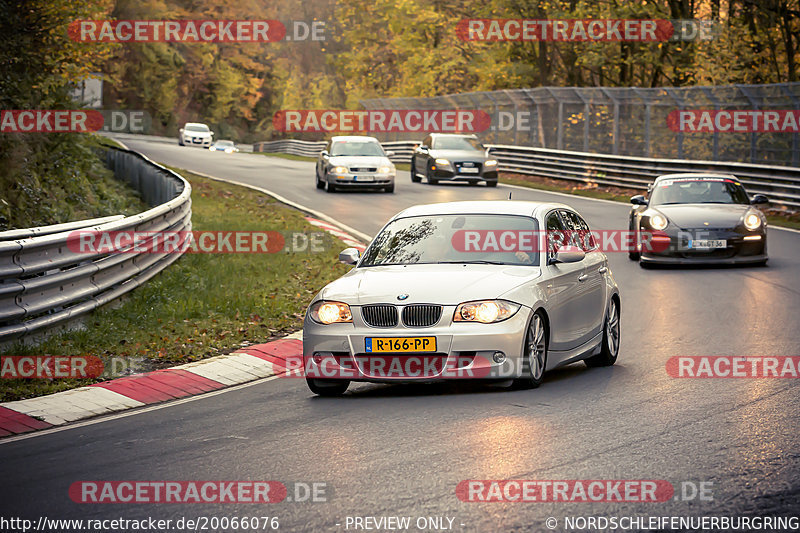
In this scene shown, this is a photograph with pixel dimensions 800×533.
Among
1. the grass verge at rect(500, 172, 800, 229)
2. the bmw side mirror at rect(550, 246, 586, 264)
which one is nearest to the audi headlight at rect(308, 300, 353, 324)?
the bmw side mirror at rect(550, 246, 586, 264)

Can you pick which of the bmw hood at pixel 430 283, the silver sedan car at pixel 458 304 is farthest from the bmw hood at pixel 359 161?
the bmw hood at pixel 430 283

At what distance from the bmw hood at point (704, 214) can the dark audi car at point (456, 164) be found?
1584 centimetres

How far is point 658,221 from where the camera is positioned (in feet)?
62.0

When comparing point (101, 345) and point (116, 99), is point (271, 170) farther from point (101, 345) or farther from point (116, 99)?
point (116, 99)

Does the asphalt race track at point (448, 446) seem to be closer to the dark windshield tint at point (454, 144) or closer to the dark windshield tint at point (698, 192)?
the dark windshield tint at point (698, 192)

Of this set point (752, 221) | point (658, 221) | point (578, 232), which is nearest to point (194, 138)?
point (658, 221)

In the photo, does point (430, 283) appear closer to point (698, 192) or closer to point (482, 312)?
point (482, 312)

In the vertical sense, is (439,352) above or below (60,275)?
below

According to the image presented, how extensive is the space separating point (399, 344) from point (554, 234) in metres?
2.34

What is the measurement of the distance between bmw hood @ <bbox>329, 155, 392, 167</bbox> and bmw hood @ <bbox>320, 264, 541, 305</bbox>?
2191 cm

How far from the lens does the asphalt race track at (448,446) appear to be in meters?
5.70

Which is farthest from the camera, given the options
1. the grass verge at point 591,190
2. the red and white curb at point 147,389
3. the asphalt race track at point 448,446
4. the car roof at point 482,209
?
the grass verge at point 591,190

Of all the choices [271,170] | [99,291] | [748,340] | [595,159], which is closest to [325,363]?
[99,291]

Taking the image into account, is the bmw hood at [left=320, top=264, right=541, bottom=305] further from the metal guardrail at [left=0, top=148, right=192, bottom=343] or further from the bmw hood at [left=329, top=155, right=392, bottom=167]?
the bmw hood at [left=329, top=155, right=392, bottom=167]
